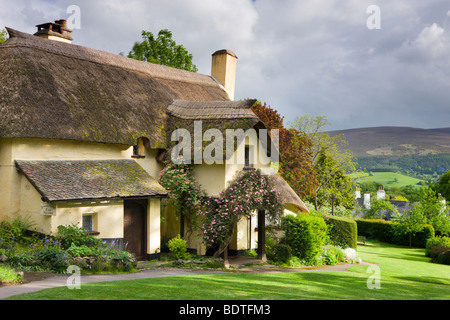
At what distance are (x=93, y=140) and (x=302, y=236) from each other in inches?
392

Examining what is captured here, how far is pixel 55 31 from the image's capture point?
25.6m

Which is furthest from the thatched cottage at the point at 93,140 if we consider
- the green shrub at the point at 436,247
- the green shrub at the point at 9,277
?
the green shrub at the point at 436,247

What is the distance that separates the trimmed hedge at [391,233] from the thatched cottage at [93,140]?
2454 cm

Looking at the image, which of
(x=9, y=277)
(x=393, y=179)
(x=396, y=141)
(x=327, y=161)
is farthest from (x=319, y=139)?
(x=396, y=141)

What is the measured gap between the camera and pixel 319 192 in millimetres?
43344

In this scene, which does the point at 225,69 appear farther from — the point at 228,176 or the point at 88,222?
the point at 88,222

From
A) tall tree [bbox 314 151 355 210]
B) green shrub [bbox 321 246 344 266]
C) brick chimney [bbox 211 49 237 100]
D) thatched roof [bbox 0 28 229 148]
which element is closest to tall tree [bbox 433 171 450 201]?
tall tree [bbox 314 151 355 210]

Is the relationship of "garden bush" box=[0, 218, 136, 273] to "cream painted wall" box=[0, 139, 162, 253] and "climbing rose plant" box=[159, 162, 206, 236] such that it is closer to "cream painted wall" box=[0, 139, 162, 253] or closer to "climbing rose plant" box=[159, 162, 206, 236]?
"cream painted wall" box=[0, 139, 162, 253]

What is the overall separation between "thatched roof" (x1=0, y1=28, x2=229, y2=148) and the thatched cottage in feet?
0.14

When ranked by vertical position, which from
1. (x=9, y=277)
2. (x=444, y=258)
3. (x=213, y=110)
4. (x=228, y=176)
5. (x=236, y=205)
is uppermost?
(x=213, y=110)

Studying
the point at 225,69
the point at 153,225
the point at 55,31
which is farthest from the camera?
the point at 225,69
